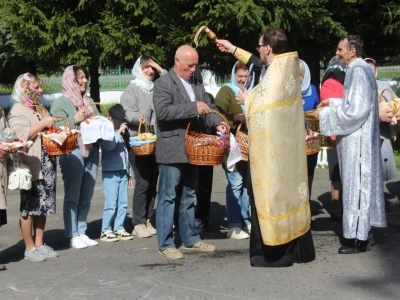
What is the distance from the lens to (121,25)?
51.3 feet

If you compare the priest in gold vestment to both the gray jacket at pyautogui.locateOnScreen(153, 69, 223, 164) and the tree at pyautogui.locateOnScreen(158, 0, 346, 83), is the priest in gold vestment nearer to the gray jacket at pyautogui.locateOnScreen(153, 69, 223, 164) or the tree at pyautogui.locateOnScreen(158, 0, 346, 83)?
the gray jacket at pyautogui.locateOnScreen(153, 69, 223, 164)

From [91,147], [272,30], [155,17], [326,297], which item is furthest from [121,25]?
[326,297]

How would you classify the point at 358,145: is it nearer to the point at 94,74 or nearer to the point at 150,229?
the point at 150,229

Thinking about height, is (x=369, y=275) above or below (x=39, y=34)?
below

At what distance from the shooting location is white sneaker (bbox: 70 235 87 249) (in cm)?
793

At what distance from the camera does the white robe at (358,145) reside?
7117mm

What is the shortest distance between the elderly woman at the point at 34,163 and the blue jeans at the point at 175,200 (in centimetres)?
97

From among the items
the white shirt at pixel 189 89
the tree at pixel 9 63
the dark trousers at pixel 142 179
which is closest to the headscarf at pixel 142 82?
the dark trousers at pixel 142 179

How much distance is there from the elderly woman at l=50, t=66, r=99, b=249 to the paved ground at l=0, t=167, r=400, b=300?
22 centimetres

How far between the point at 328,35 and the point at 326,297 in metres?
9.52

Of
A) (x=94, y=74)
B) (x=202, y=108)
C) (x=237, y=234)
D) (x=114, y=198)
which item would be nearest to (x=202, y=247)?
(x=237, y=234)

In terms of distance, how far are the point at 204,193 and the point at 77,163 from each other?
1475 millimetres

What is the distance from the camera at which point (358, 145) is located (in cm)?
720

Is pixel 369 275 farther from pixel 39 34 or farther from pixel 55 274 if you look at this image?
pixel 39 34
